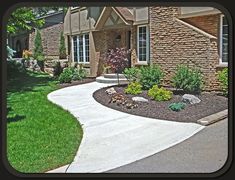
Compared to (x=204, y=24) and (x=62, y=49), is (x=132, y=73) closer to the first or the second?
(x=62, y=49)

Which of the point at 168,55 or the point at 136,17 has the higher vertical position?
the point at 136,17

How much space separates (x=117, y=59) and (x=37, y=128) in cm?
290

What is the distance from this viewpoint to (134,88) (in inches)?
213

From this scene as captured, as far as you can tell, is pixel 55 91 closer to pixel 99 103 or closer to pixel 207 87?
pixel 99 103

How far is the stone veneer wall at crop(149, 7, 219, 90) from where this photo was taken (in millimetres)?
5016

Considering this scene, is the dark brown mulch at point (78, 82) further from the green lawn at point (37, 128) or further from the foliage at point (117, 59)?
the foliage at point (117, 59)

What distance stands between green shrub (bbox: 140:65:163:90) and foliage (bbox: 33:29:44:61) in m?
1.87

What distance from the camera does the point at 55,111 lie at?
4602mm

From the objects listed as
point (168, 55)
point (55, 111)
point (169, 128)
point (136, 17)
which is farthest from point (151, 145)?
point (136, 17)

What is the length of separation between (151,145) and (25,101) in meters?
2.33

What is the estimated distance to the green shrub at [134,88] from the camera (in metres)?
5.37

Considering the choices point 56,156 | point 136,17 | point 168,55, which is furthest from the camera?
point 136,17

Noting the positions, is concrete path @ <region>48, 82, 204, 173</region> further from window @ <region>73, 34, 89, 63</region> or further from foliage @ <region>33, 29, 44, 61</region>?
window @ <region>73, 34, 89, 63</region>

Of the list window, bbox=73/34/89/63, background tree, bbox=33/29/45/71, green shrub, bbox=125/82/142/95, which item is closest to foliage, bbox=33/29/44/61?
background tree, bbox=33/29/45/71
